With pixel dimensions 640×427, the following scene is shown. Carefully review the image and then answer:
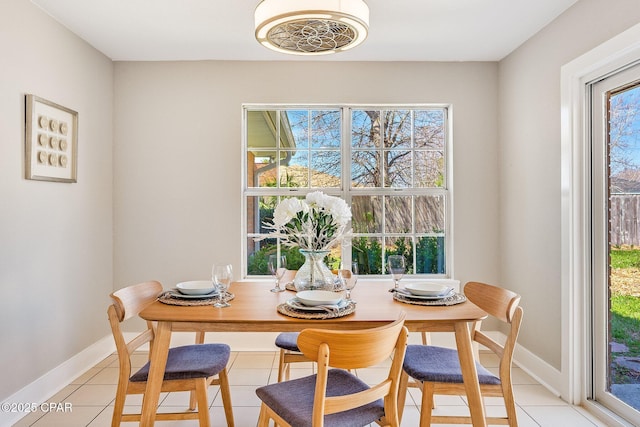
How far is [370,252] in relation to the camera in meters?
3.49

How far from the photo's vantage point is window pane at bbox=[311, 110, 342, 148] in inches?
137

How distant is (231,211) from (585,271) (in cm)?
263

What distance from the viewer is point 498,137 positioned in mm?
3375

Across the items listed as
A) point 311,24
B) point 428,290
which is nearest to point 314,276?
point 428,290

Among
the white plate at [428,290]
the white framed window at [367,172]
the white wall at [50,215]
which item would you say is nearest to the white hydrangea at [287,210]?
the white plate at [428,290]

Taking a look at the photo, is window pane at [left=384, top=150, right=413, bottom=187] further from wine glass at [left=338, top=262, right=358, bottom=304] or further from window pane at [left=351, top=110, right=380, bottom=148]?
wine glass at [left=338, top=262, right=358, bottom=304]

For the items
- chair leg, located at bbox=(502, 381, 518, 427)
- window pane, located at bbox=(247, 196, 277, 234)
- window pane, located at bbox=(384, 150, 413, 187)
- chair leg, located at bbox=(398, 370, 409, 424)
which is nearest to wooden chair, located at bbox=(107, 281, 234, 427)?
chair leg, located at bbox=(398, 370, 409, 424)

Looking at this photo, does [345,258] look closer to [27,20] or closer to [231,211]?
[231,211]

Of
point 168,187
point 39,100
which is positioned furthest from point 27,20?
point 168,187

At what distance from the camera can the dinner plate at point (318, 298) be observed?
66.6 inches

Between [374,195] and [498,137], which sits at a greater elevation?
[498,137]

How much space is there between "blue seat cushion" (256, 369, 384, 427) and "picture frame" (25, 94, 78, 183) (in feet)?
6.70

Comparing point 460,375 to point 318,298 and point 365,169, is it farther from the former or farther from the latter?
point 365,169

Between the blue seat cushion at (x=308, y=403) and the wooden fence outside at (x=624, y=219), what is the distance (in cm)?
168
